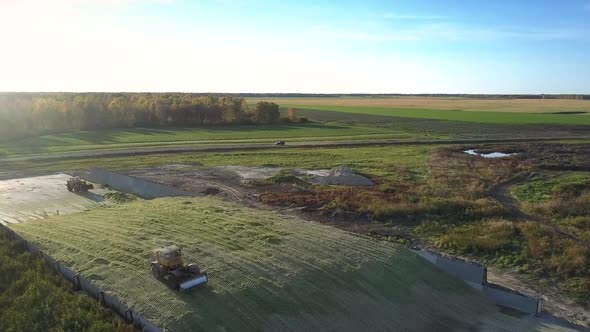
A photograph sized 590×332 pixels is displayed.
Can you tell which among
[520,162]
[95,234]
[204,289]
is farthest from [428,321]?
[520,162]

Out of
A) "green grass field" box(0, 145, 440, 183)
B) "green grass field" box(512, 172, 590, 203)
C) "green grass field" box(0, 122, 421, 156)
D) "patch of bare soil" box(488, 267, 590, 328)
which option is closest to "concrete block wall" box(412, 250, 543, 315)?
"patch of bare soil" box(488, 267, 590, 328)

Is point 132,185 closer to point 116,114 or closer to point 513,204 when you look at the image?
point 513,204

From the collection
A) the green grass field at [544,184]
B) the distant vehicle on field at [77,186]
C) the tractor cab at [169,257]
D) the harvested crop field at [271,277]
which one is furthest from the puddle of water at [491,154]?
the tractor cab at [169,257]

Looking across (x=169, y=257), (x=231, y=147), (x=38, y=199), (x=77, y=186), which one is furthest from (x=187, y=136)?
(x=169, y=257)

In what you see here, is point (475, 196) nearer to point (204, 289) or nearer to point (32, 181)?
point (204, 289)

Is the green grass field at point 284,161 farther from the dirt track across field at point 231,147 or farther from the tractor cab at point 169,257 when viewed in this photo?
the tractor cab at point 169,257
